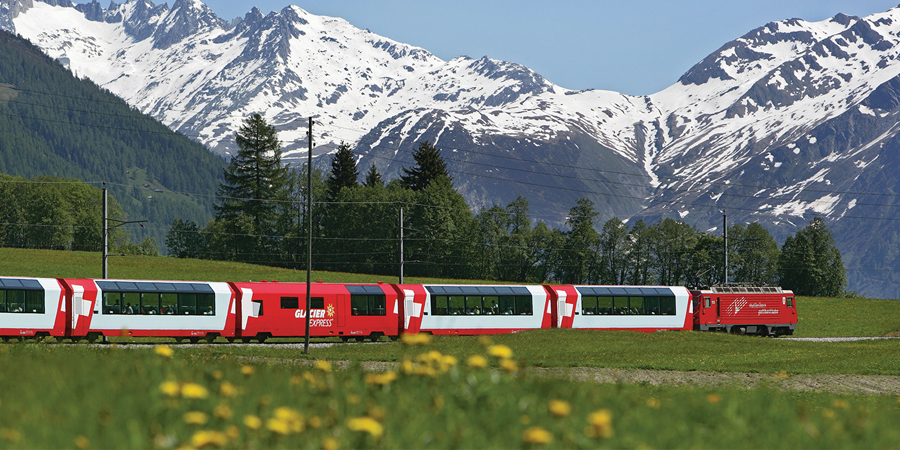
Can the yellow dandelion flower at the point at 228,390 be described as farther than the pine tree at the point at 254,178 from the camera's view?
No

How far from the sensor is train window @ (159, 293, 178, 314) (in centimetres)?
4366

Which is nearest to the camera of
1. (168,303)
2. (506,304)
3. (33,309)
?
(33,309)

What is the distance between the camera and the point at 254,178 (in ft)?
381

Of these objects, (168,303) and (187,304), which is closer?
(168,303)

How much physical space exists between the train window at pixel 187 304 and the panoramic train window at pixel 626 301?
1011 inches

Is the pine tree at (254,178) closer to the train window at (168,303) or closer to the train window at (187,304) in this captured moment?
the train window at (187,304)

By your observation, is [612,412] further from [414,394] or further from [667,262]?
[667,262]

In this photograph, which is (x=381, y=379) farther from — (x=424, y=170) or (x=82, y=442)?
(x=424, y=170)

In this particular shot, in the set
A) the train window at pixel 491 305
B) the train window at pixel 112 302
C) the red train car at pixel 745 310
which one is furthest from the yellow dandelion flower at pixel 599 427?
the red train car at pixel 745 310

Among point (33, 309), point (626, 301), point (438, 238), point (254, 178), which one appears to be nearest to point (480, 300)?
point (626, 301)

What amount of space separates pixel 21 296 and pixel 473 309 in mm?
26164

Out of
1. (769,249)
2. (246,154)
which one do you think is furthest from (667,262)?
(246,154)

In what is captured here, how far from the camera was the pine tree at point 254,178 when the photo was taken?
113 meters

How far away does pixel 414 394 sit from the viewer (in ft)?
26.1
